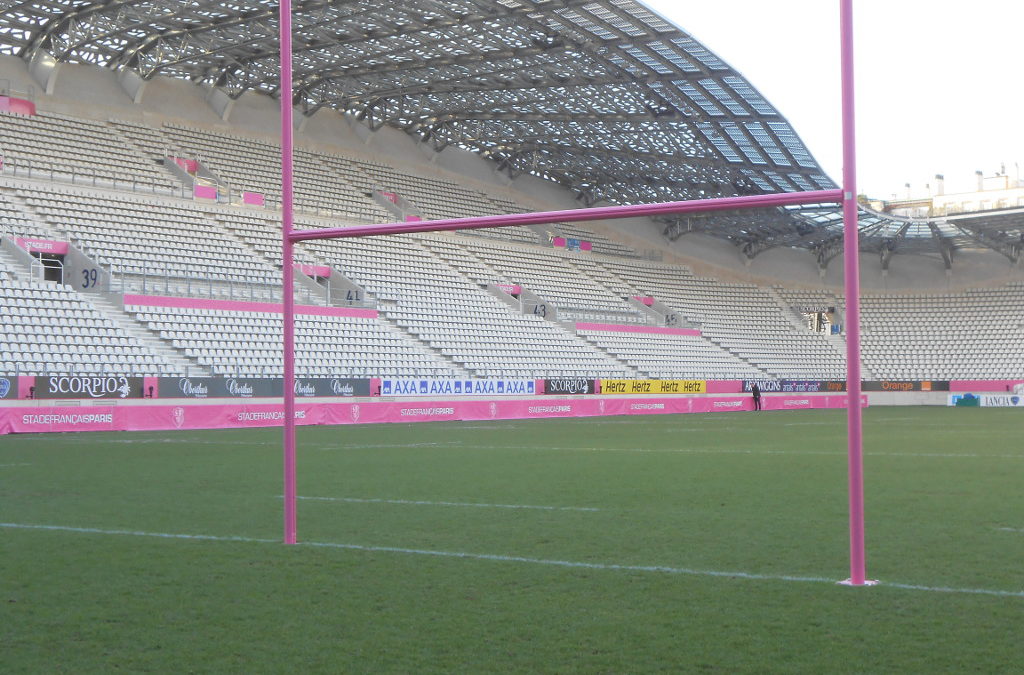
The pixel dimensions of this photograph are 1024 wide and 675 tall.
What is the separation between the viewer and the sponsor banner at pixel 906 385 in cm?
5116

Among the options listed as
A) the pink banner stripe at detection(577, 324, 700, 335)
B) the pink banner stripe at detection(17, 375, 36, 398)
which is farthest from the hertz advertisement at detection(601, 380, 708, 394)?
the pink banner stripe at detection(17, 375, 36, 398)

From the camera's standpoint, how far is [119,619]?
5711mm

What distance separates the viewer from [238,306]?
32.1 m

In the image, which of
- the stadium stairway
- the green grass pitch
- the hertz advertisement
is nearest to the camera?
the green grass pitch

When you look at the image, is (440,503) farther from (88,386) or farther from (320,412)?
(320,412)

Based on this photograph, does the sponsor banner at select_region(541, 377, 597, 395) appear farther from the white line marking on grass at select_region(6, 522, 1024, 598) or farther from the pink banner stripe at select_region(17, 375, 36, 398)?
the white line marking on grass at select_region(6, 522, 1024, 598)

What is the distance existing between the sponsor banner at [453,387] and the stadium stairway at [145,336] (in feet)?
16.8

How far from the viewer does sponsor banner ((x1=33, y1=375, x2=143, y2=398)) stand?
23.9 m

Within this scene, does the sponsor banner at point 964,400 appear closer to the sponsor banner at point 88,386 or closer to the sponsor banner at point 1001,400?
the sponsor banner at point 1001,400

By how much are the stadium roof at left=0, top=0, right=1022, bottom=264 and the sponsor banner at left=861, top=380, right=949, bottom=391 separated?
1405cm

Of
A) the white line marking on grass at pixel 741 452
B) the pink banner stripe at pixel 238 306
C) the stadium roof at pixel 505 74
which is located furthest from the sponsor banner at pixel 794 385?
the white line marking on grass at pixel 741 452

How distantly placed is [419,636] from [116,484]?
851 centimetres

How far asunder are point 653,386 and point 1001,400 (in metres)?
18.1

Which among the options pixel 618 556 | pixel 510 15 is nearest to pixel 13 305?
pixel 510 15
